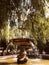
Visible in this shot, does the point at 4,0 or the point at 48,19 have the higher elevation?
the point at 4,0

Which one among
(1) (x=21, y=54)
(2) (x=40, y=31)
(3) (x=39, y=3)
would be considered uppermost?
(3) (x=39, y=3)

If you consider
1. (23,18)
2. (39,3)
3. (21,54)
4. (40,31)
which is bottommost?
(21,54)

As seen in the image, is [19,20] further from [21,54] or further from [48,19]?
[21,54]

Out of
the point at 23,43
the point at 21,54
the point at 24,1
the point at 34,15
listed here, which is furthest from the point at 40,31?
the point at 21,54

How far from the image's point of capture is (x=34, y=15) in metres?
6.66

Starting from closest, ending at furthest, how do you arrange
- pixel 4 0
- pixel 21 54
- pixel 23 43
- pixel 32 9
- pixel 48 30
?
pixel 4 0 → pixel 32 9 → pixel 48 30 → pixel 23 43 → pixel 21 54

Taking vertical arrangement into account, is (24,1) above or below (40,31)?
above

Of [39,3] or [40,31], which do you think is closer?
[39,3]

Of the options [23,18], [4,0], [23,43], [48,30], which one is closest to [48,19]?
[48,30]

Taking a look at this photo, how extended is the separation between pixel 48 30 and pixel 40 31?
296 mm

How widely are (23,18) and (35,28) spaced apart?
578mm

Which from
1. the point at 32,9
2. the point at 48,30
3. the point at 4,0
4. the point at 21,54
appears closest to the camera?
the point at 4,0

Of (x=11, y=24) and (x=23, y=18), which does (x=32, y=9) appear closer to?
(x=23, y=18)

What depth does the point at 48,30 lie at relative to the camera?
23.3ft
